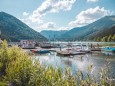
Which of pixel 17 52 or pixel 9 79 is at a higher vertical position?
pixel 17 52

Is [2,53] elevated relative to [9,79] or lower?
elevated

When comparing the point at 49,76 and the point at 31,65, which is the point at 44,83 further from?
the point at 31,65

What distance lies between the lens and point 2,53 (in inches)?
1258

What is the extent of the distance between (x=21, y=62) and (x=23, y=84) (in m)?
2.05

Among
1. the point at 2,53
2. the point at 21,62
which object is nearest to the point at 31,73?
the point at 21,62

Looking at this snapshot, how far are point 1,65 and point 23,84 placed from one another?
903cm

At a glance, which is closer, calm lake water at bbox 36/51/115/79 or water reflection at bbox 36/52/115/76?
calm lake water at bbox 36/51/115/79

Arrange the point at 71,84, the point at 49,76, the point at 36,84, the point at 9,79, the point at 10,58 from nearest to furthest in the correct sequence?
the point at 71,84 < the point at 49,76 < the point at 36,84 < the point at 9,79 < the point at 10,58

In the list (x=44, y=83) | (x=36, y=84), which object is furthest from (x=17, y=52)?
(x=44, y=83)

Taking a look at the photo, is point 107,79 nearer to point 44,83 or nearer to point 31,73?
point 44,83

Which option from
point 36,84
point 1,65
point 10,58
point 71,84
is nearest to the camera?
point 71,84

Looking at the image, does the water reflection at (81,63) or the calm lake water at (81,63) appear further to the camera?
the water reflection at (81,63)

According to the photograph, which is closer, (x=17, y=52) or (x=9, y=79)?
(x=9, y=79)

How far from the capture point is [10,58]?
30922mm
